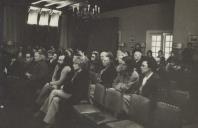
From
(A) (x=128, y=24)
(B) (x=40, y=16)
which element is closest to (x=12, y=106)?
(B) (x=40, y=16)

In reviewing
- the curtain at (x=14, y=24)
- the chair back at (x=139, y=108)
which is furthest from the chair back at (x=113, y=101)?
the curtain at (x=14, y=24)

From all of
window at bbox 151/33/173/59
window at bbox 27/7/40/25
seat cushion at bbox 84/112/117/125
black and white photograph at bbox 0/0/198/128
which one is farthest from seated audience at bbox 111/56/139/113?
window at bbox 27/7/40/25

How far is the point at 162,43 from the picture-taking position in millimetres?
1587

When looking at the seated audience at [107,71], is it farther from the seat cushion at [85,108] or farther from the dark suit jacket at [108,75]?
the seat cushion at [85,108]

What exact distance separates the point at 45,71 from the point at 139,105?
63 centimetres

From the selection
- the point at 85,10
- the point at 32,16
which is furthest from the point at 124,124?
the point at 32,16

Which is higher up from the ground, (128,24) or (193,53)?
(128,24)

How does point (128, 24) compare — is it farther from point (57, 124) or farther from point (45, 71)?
point (57, 124)

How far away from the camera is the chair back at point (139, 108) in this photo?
1707 millimetres

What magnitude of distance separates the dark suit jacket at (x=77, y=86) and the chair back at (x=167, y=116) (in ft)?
1.83

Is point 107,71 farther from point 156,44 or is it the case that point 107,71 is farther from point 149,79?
point 156,44

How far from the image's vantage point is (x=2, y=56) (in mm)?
1961

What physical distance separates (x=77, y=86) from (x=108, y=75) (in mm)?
246

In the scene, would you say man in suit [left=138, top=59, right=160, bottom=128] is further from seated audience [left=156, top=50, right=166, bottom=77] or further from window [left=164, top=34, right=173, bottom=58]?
window [left=164, top=34, right=173, bottom=58]
